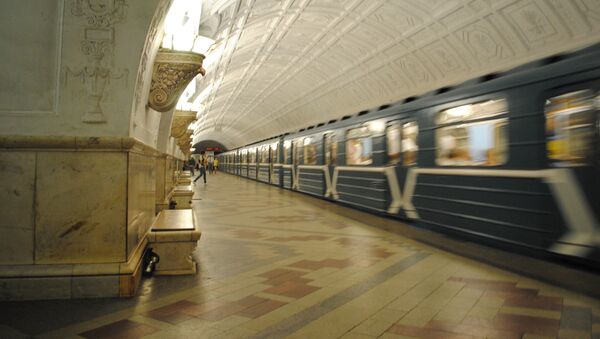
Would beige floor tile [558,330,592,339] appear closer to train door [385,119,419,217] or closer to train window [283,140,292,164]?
train door [385,119,419,217]

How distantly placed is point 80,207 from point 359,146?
7.02 metres

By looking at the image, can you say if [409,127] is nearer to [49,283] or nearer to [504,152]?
[504,152]

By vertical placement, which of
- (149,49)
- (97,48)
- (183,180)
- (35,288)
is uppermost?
(149,49)

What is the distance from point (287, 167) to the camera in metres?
17.1

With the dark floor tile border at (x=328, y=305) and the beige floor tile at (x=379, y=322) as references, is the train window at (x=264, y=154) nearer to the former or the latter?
the dark floor tile border at (x=328, y=305)

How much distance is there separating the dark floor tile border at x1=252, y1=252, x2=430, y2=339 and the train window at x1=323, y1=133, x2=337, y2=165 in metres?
6.57

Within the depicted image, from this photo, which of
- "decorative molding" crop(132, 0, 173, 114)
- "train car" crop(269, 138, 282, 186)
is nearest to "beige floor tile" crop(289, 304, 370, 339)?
"decorative molding" crop(132, 0, 173, 114)

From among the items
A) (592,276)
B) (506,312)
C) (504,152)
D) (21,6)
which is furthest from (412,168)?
(21,6)

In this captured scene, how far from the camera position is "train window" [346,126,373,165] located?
30.2ft

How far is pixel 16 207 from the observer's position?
3518 millimetres

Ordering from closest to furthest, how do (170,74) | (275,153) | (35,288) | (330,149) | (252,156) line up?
1. (35,288)
2. (170,74)
3. (330,149)
4. (275,153)
5. (252,156)

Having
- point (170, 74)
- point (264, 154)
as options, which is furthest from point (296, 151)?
point (170, 74)

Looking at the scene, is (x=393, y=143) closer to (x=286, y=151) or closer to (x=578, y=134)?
(x=578, y=134)

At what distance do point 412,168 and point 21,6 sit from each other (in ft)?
20.1
